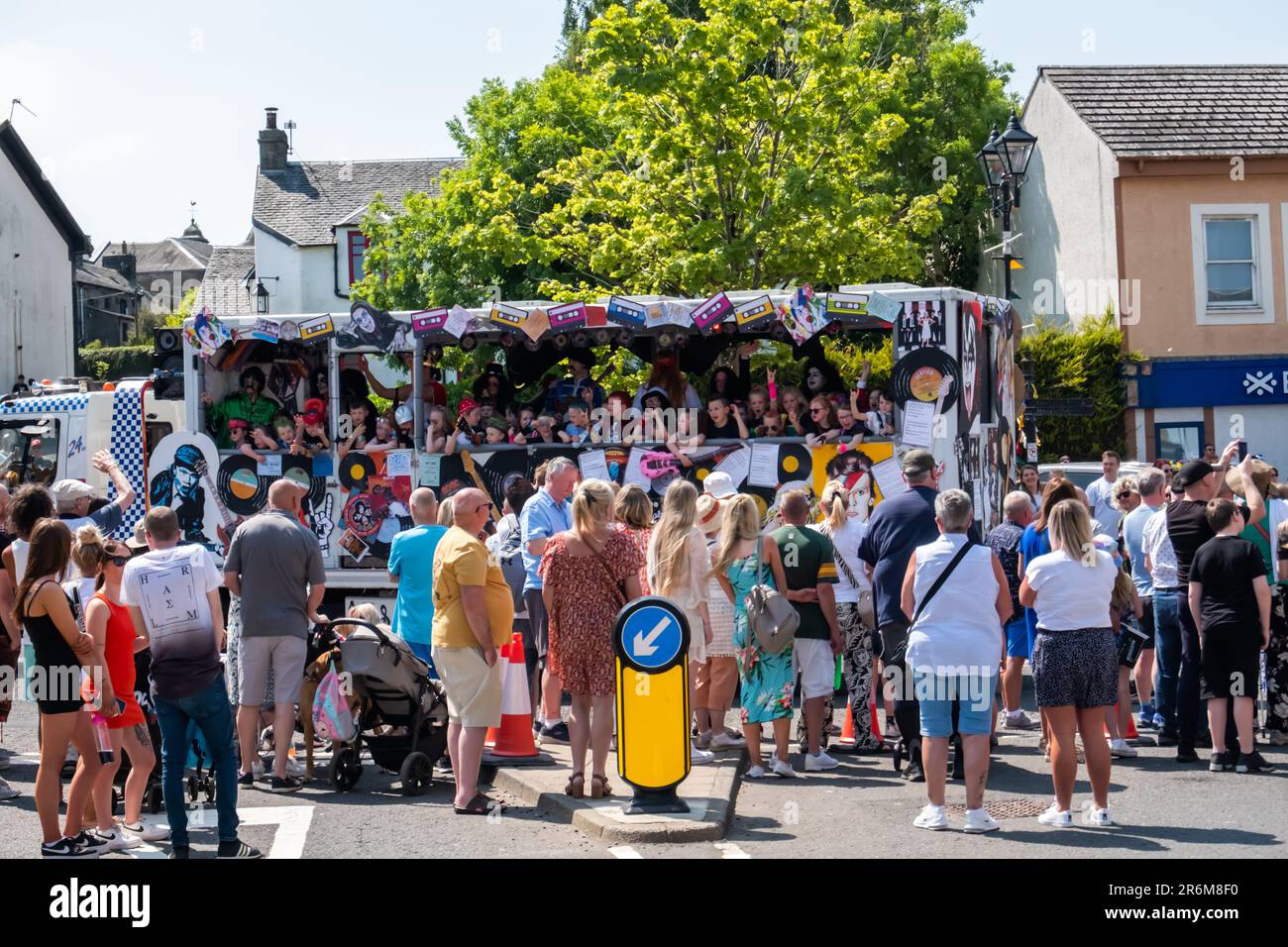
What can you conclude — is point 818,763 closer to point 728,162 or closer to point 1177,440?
point 728,162

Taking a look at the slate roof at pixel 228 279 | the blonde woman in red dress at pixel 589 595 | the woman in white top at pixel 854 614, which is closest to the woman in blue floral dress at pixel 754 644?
the woman in white top at pixel 854 614

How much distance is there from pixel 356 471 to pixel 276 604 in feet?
14.3

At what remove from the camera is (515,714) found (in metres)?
10.4

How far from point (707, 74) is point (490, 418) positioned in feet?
34.7

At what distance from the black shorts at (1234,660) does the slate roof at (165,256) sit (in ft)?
397

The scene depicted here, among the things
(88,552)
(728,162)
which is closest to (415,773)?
(88,552)

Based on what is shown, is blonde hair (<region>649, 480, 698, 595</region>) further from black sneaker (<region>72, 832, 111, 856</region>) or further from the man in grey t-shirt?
black sneaker (<region>72, 832, 111, 856</region>)

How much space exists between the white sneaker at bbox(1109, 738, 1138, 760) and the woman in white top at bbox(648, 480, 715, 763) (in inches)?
121

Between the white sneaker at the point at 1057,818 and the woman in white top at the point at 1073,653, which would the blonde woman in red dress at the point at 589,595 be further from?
the white sneaker at the point at 1057,818

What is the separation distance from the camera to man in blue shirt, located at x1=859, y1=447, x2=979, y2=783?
977 centimetres

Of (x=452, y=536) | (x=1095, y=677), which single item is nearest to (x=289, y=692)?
(x=452, y=536)

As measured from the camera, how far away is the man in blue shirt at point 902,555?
9766mm

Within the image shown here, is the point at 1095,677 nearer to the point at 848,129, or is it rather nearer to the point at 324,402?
the point at 324,402

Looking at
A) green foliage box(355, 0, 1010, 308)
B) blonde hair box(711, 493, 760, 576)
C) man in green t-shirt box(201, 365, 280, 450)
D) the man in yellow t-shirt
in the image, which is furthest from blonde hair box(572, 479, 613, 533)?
green foliage box(355, 0, 1010, 308)
